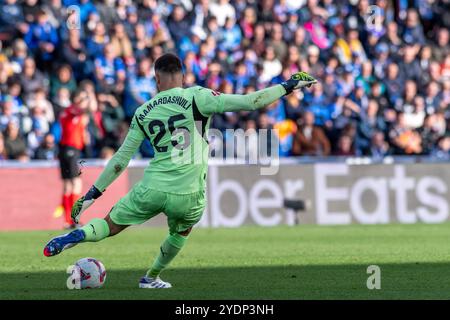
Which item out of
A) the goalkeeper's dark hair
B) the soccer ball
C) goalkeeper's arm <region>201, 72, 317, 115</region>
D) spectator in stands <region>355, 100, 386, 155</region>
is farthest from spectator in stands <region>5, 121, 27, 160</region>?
goalkeeper's arm <region>201, 72, 317, 115</region>

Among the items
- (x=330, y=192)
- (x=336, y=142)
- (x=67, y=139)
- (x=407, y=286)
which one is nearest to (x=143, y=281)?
(x=407, y=286)

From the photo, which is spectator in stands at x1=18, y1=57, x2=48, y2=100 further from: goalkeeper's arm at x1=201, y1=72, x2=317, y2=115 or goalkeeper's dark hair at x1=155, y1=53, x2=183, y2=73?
goalkeeper's arm at x1=201, y1=72, x2=317, y2=115

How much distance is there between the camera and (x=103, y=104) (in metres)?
23.9

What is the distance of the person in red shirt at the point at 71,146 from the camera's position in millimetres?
22172

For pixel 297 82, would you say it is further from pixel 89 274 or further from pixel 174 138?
pixel 89 274

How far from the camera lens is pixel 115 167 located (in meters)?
11.0

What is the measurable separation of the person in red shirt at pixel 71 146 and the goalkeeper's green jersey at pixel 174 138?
11.3 metres

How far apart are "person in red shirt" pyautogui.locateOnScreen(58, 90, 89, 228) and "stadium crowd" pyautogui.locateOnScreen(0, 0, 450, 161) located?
74 centimetres

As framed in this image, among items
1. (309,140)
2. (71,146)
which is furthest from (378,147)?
(71,146)

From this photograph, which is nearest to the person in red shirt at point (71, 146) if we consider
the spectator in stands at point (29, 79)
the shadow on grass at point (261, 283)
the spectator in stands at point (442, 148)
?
the spectator in stands at point (29, 79)

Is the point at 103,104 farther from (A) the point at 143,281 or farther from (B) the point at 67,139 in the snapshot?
(A) the point at 143,281

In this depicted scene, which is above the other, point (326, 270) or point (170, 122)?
point (170, 122)

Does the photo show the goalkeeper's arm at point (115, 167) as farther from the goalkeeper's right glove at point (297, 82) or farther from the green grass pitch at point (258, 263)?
the goalkeeper's right glove at point (297, 82)

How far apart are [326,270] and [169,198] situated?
3.20 meters
